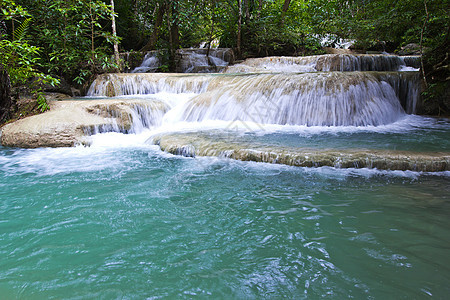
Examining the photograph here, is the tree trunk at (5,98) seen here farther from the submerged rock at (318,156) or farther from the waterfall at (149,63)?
the waterfall at (149,63)

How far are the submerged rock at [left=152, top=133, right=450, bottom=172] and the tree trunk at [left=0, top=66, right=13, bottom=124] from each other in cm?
508

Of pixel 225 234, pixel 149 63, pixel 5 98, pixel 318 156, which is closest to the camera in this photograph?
pixel 225 234

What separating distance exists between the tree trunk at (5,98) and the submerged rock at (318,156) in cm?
508

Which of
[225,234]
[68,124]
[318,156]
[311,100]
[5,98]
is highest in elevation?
[5,98]

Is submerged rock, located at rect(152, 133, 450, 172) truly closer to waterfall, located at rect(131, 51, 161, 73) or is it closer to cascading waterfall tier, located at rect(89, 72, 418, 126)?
cascading waterfall tier, located at rect(89, 72, 418, 126)

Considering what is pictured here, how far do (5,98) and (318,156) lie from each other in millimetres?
7701

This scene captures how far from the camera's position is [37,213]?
2.96m

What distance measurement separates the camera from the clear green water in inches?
74.0

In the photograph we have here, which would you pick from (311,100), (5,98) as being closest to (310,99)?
(311,100)

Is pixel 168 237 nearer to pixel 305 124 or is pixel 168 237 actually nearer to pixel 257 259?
pixel 257 259

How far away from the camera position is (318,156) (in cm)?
420

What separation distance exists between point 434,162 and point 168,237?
3.63 m

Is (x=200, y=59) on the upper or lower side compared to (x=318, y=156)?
upper

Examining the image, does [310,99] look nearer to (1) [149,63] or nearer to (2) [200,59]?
(2) [200,59]
